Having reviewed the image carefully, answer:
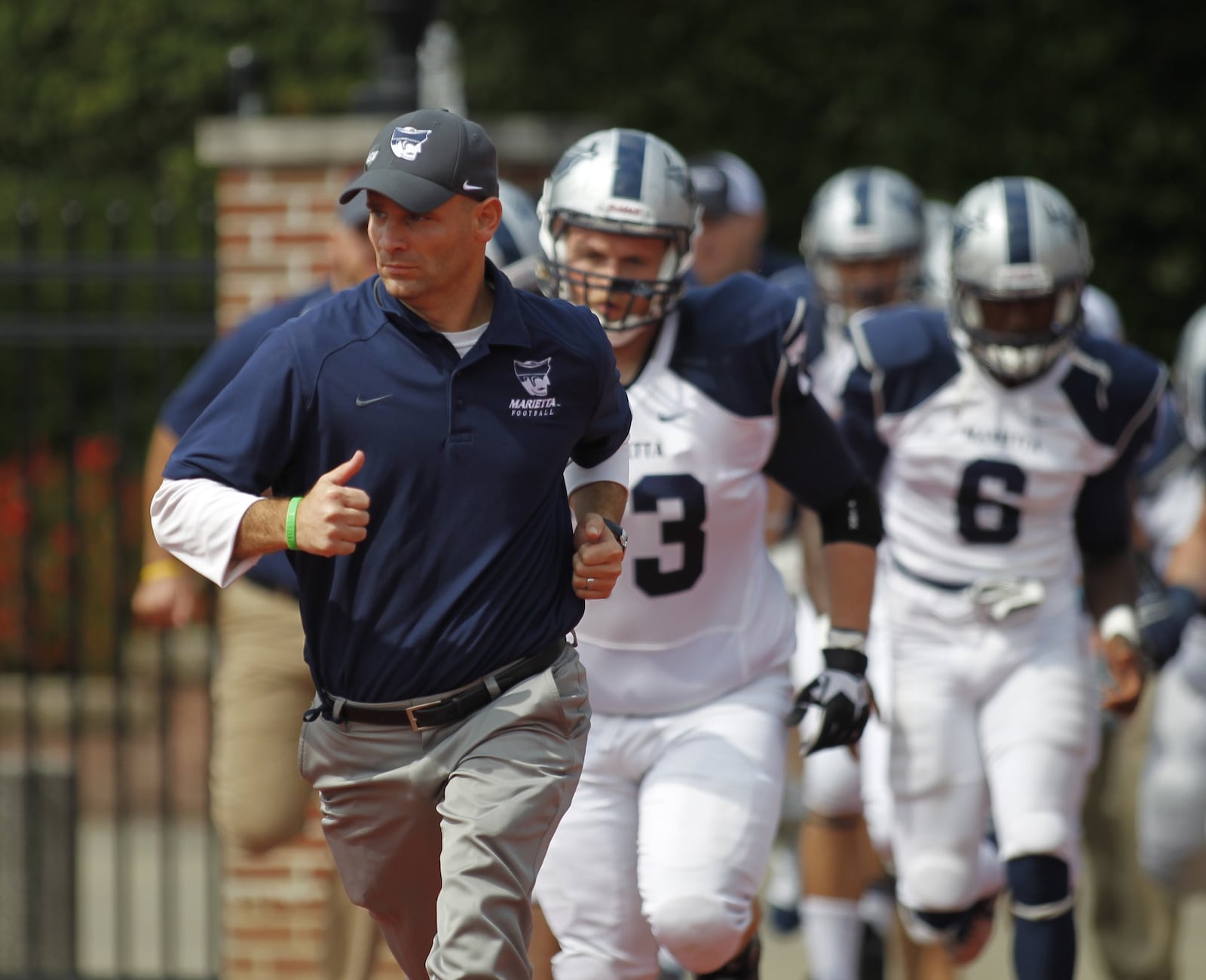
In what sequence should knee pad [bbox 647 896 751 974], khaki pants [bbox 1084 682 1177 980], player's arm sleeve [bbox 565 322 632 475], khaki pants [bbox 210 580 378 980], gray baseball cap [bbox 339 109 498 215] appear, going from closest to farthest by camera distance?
gray baseball cap [bbox 339 109 498 215] < player's arm sleeve [bbox 565 322 632 475] < knee pad [bbox 647 896 751 974] < khaki pants [bbox 210 580 378 980] < khaki pants [bbox 1084 682 1177 980]

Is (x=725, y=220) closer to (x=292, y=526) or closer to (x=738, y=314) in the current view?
(x=738, y=314)

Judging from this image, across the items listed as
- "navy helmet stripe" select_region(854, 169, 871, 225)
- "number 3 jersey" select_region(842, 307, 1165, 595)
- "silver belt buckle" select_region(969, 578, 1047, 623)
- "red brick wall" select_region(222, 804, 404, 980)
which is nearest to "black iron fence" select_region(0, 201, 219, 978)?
"red brick wall" select_region(222, 804, 404, 980)

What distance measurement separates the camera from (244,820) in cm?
613

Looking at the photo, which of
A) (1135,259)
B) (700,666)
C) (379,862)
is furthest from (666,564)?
(1135,259)

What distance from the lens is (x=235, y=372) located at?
5.90 meters

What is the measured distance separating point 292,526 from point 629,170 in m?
1.60

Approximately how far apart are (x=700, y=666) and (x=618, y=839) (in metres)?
0.44

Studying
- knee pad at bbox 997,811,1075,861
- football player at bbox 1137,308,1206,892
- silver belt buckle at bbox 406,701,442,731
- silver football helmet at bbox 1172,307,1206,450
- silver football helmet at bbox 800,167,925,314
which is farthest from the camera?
silver football helmet at bbox 800,167,925,314

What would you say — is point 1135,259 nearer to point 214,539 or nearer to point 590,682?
point 590,682

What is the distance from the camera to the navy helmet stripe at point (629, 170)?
4.84 metres

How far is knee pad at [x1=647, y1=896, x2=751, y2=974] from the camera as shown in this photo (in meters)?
4.53

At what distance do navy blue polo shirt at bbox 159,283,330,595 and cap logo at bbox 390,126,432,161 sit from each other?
6.59 ft

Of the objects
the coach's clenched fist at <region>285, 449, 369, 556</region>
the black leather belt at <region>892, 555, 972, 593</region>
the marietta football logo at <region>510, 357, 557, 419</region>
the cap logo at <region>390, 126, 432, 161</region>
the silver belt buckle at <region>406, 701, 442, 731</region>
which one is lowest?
the black leather belt at <region>892, 555, 972, 593</region>

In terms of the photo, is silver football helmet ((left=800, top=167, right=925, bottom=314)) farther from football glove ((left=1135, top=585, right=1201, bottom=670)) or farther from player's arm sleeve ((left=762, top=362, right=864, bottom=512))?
player's arm sleeve ((left=762, top=362, right=864, bottom=512))
